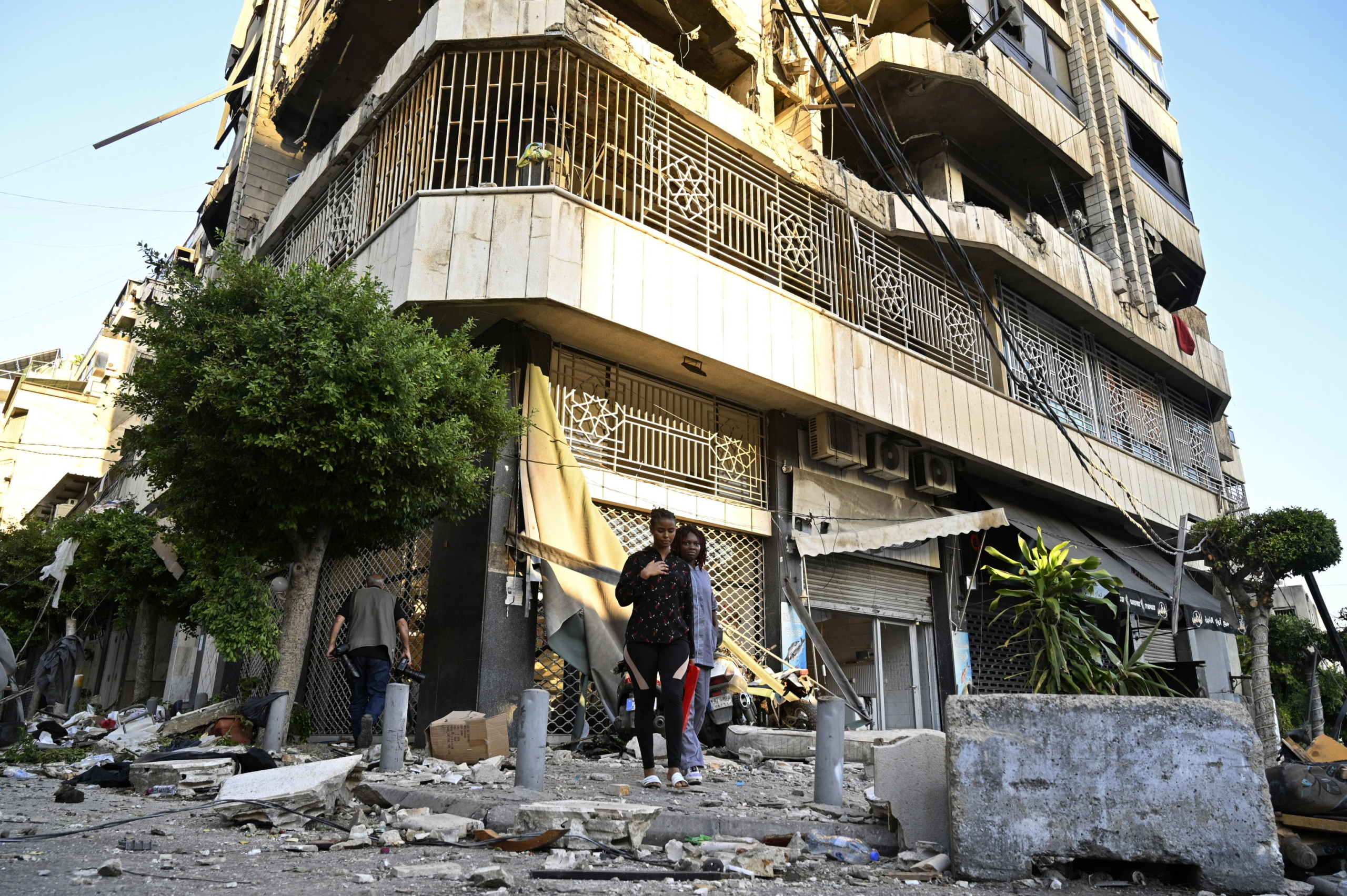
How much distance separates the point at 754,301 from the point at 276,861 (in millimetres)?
7819

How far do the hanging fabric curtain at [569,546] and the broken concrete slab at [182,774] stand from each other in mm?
3016

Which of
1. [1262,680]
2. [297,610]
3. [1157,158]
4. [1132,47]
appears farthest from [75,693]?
[1132,47]

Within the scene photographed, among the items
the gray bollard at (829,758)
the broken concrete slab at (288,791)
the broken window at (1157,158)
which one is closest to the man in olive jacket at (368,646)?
the broken concrete slab at (288,791)

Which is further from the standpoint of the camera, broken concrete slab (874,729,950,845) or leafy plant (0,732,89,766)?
leafy plant (0,732,89,766)

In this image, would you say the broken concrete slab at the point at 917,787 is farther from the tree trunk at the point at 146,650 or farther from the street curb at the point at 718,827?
the tree trunk at the point at 146,650

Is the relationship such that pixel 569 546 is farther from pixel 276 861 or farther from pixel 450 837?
pixel 276 861

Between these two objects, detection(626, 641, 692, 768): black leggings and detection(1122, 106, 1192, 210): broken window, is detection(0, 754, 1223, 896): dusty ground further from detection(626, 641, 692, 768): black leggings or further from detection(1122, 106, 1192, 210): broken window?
detection(1122, 106, 1192, 210): broken window

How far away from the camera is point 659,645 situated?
204 inches

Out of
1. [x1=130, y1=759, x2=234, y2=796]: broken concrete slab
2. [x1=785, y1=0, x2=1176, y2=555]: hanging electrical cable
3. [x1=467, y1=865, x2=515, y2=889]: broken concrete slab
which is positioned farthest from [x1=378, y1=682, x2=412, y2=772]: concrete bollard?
[x1=785, y1=0, x2=1176, y2=555]: hanging electrical cable

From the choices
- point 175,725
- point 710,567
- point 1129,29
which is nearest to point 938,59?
point 710,567

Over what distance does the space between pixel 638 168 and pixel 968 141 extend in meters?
8.36

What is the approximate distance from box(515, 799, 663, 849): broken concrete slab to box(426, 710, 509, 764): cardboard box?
9.08 ft

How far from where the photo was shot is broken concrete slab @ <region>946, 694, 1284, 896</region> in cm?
329

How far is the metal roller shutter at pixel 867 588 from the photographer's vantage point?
11.0 metres
